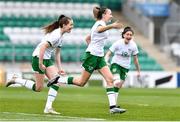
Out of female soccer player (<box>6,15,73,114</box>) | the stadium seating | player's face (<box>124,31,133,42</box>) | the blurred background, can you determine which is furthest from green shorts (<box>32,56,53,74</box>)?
the stadium seating

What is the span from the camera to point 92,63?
1482cm

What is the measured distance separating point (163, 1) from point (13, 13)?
31.4 feet

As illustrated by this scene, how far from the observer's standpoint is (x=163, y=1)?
145ft

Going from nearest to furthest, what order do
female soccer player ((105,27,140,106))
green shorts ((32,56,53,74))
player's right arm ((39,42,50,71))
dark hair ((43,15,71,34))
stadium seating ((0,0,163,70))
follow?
player's right arm ((39,42,50,71)) < dark hair ((43,15,71,34)) < green shorts ((32,56,53,74)) < female soccer player ((105,27,140,106)) < stadium seating ((0,0,163,70))

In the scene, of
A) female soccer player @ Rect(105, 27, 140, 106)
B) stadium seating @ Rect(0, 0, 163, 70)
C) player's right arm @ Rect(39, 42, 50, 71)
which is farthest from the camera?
stadium seating @ Rect(0, 0, 163, 70)

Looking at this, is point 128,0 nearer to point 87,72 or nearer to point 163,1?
point 163,1

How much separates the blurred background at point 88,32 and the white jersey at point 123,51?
1646 cm

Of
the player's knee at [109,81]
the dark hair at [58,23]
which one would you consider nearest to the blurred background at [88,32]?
the dark hair at [58,23]

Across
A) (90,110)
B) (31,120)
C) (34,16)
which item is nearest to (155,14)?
(34,16)

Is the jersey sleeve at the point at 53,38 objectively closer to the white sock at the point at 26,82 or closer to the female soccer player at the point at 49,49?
the female soccer player at the point at 49,49

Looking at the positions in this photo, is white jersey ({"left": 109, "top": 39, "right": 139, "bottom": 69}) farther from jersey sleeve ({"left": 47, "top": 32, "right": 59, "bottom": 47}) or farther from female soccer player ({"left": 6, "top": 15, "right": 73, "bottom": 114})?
jersey sleeve ({"left": 47, "top": 32, "right": 59, "bottom": 47})

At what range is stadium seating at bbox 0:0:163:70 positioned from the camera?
125ft

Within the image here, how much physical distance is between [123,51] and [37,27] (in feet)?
77.0

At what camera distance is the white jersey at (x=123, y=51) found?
18.2 meters
